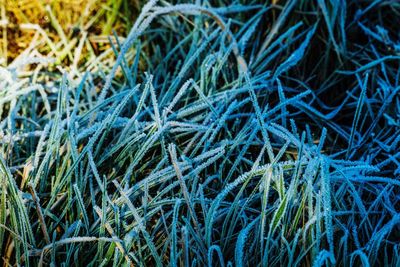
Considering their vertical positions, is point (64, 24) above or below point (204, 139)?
above

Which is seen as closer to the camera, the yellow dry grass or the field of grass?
the field of grass

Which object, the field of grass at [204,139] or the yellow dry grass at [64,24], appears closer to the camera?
the field of grass at [204,139]

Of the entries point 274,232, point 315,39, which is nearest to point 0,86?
point 274,232

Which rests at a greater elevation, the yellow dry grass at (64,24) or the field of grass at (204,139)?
the yellow dry grass at (64,24)

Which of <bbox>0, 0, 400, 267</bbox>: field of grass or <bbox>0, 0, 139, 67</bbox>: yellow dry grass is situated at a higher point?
<bbox>0, 0, 139, 67</bbox>: yellow dry grass

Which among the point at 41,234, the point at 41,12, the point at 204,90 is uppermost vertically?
the point at 41,12

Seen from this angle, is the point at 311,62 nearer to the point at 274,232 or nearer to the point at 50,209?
the point at 274,232

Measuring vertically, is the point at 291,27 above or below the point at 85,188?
above

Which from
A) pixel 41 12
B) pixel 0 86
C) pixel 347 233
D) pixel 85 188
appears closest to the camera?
pixel 347 233
